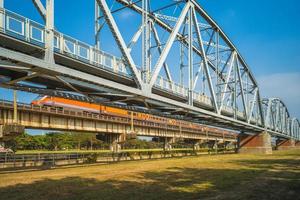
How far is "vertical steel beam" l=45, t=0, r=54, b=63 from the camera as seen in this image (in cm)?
1836

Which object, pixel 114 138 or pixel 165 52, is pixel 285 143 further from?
pixel 165 52

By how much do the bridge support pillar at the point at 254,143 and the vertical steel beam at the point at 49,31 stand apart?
214 feet

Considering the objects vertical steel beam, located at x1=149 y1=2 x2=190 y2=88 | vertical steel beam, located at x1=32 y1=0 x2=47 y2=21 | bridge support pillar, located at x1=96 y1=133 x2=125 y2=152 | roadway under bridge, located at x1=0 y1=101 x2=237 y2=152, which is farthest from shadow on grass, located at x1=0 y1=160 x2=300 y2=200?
bridge support pillar, located at x1=96 y1=133 x2=125 y2=152

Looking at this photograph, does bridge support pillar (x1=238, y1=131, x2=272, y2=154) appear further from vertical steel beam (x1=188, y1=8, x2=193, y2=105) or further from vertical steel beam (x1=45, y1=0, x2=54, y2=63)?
vertical steel beam (x1=45, y1=0, x2=54, y2=63)

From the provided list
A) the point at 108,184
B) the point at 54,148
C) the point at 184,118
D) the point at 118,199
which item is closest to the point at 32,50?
the point at 108,184

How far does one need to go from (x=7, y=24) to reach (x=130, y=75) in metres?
12.6

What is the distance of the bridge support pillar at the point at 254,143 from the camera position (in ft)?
250

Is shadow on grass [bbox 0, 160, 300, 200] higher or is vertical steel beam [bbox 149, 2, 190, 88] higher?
vertical steel beam [bbox 149, 2, 190, 88]

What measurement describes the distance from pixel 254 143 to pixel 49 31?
68.8m

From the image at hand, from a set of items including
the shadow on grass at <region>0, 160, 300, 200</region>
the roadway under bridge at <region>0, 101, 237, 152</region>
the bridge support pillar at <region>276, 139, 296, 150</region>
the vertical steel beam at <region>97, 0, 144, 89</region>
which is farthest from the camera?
the bridge support pillar at <region>276, 139, 296, 150</region>

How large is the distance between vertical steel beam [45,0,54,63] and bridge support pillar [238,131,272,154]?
65321 mm

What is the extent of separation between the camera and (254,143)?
78625 millimetres

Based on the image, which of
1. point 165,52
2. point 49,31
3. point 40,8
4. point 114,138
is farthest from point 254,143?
point 40,8

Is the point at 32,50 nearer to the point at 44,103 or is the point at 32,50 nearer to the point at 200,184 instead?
the point at 200,184
